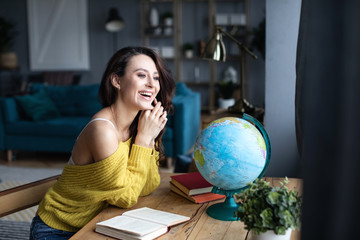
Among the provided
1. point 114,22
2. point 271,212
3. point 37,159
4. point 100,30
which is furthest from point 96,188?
point 100,30

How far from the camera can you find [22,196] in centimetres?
161

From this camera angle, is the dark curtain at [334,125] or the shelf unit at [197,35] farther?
the shelf unit at [197,35]

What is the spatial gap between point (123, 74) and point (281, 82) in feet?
3.08

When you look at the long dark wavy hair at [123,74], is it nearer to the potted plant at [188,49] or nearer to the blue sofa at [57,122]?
the blue sofa at [57,122]

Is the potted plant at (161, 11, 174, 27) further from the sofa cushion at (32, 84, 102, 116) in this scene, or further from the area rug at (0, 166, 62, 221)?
the area rug at (0, 166, 62, 221)

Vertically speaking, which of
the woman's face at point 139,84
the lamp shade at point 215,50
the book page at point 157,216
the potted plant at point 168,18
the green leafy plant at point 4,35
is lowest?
the book page at point 157,216

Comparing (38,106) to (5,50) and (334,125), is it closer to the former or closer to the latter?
(5,50)

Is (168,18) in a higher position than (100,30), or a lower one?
higher

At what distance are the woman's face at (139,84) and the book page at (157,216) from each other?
426 millimetres

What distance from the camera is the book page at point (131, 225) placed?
125cm

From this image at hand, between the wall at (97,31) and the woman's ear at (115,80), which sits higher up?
the wall at (97,31)

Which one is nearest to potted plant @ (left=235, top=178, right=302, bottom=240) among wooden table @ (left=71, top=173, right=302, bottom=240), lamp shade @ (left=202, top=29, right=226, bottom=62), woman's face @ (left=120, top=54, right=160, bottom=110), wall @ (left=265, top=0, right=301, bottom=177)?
wooden table @ (left=71, top=173, right=302, bottom=240)

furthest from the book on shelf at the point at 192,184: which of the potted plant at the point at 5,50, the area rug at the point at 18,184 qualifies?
the potted plant at the point at 5,50

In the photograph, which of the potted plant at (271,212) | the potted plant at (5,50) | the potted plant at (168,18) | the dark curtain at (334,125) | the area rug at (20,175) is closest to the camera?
the dark curtain at (334,125)
